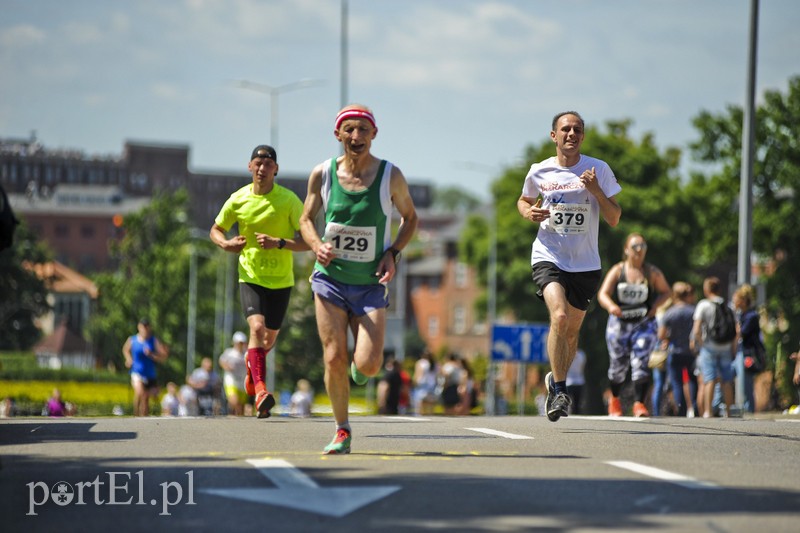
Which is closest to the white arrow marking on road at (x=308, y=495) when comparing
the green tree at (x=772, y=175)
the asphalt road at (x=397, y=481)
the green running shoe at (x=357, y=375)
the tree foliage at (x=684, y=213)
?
the asphalt road at (x=397, y=481)

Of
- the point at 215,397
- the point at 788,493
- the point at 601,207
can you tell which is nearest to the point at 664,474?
the point at 788,493

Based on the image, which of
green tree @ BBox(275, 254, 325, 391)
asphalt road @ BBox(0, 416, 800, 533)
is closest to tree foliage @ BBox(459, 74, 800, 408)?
green tree @ BBox(275, 254, 325, 391)

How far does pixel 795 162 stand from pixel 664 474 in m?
45.8

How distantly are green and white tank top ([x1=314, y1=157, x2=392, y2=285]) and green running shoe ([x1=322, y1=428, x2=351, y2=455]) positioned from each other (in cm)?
97

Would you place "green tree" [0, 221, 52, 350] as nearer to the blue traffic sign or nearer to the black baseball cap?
the blue traffic sign

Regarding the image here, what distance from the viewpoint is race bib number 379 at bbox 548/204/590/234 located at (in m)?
12.5

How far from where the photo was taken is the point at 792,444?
11.4m

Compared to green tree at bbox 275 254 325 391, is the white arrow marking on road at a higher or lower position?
higher

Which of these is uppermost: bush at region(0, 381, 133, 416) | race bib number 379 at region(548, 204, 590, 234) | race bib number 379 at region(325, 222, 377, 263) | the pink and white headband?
the pink and white headband

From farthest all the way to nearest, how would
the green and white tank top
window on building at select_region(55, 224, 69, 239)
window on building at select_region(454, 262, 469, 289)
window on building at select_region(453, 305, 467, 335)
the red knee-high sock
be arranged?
window on building at select_region(55, 224, 69, 239) → window on building at select_region(454, 262, 469, 289) → window on building at select_region(453, 305, 467, 335) → the red knee-high sock → the green and white tank top

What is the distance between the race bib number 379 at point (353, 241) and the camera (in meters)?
10.0

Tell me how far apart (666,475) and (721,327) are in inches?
395

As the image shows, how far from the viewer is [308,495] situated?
7.61 metres

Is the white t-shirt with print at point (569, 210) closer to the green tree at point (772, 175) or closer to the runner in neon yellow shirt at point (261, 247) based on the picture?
the runner in neon yellow shirt at point (261, 247)
